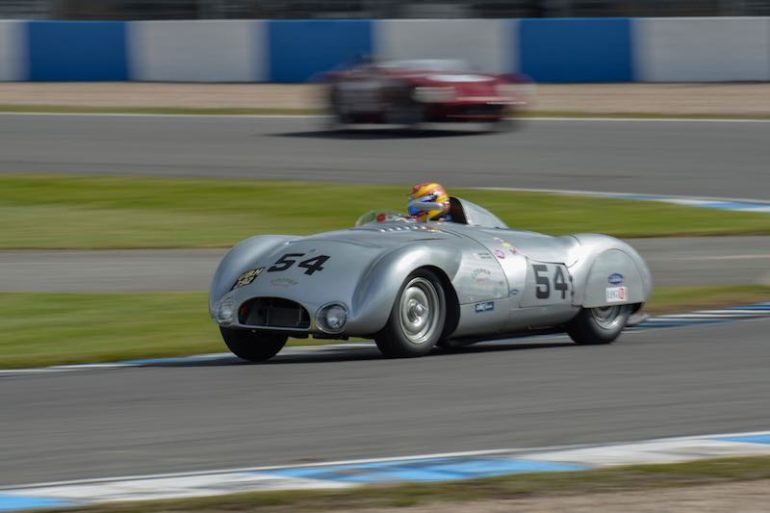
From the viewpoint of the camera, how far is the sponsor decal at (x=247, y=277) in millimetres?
7973

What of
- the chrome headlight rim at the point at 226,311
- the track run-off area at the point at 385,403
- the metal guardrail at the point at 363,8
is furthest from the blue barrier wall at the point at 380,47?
the chrome headlight rim at the point at 226,311

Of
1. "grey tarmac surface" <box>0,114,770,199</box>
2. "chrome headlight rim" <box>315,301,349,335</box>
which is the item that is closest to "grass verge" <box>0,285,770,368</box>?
"chrome headlight rim" <box>315,301,349,335</box>

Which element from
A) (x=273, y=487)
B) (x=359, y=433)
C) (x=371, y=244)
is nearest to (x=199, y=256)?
(x=371, y=244)

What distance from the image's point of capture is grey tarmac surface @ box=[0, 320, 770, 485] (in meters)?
5.77

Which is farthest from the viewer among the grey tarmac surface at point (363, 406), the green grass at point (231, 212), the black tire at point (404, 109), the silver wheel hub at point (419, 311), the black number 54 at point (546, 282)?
the black tire at point (404, 109)

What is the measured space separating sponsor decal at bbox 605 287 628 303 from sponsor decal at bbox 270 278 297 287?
6.81ft

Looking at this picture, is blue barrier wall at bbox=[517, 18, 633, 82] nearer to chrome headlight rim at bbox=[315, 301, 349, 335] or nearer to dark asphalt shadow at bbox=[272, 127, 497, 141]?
dark asphalt shadow at bbox=[272, 127, 497, 141]

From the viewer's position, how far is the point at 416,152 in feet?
66.4

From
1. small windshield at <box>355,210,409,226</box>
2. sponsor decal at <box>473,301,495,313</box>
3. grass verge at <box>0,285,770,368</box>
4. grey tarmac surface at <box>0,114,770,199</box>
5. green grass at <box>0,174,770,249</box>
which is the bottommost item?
green grass at <box>0,174,770,249</box>

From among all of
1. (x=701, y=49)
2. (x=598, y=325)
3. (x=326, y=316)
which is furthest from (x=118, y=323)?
(x=701, y=49)

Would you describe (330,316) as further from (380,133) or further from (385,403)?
(380,133)

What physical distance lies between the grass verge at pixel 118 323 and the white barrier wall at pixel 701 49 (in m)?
15.5

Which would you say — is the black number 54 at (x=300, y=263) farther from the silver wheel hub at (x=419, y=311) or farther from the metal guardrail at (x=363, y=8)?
the metal guardrail at (x=363, y=8)

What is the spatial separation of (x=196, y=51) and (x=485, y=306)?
21367mm
